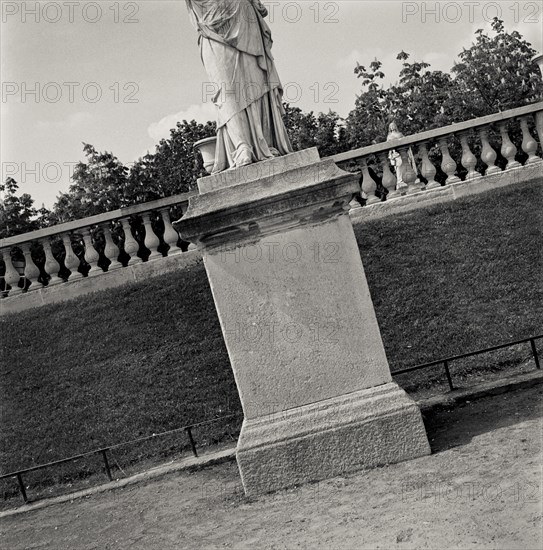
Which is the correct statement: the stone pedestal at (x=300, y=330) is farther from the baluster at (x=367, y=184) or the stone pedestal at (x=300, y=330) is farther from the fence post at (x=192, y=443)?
the baluster at (x=367, y=184)

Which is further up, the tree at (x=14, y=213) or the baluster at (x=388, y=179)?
the tree at (x=14, y=213)

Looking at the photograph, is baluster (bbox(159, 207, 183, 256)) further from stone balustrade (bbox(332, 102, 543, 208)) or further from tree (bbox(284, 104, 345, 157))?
tree (bbox(284, 104, 345, 157))

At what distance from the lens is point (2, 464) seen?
9062mm

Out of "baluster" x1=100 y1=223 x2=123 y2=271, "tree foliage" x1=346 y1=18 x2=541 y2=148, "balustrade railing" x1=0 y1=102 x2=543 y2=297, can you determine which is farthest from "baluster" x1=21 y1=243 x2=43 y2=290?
"tree foliage" x1=346 y1=18 x2=541 y2=148

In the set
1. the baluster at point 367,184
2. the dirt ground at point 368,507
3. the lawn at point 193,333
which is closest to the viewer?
the dirt ground at point 368,507

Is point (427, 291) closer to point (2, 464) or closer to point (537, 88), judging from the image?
point (2, 464)

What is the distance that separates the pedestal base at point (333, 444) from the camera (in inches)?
248

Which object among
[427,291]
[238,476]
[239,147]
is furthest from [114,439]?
[427,291]

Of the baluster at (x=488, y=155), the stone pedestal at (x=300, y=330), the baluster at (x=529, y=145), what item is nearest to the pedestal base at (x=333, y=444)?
the stone pedestal at (x=300, y=330)

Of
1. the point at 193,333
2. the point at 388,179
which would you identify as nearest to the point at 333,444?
the point at 193,333

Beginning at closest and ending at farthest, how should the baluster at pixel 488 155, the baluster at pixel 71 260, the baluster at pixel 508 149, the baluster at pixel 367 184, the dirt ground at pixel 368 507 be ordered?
the dirt ground at pixel 368 507 → the baluster at pixel 71 260 → the baluster at pixel 367 184 → the baluster at pixel 488 155 → the baluster at pixel 508 149

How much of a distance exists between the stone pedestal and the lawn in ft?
7.57

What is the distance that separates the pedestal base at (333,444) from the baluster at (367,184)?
725 centimetres

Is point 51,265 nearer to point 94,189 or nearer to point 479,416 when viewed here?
point 479,416
